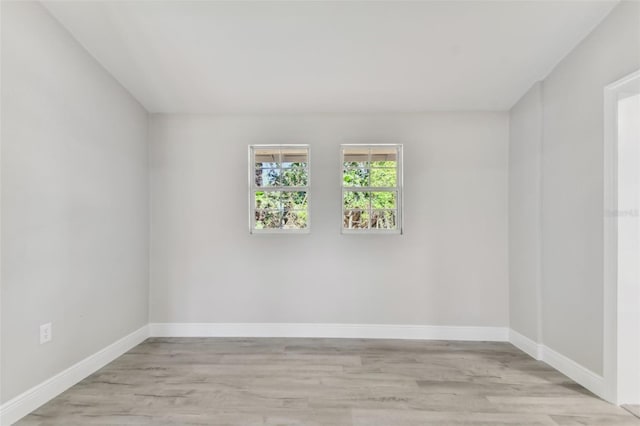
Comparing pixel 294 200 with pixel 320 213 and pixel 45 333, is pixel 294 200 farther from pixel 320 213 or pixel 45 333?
pixel 45 333

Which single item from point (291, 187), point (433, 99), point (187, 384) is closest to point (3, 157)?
point (187, 384)

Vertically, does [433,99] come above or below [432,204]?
above

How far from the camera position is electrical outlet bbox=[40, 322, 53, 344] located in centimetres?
212

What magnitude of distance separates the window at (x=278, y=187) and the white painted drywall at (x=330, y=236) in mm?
116

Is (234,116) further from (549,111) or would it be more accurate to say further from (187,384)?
(549,111)

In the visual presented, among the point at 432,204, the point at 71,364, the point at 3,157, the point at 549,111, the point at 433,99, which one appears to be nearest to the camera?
the point at 3,157

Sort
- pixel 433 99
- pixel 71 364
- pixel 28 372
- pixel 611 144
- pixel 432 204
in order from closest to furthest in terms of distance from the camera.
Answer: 1. pixel 28 372
2. pixel 611 144
3. pixel 71 364
4. pixel 433 99
5. pixel 432 204

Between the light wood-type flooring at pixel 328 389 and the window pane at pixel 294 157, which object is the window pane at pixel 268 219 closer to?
the window pane at pixel 294 157

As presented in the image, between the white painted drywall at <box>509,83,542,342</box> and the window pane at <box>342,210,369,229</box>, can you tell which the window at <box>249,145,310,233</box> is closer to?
the window pane at <box>342,210,369,229</box>

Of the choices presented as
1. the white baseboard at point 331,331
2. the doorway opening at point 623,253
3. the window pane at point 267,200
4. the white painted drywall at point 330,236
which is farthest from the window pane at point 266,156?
the doorway opening at point 623,253

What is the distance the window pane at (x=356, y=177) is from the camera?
3426 millimetres

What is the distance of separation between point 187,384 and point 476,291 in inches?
112

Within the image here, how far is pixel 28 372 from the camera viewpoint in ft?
6.62

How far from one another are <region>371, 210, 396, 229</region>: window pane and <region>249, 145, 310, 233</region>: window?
2.45 ft
